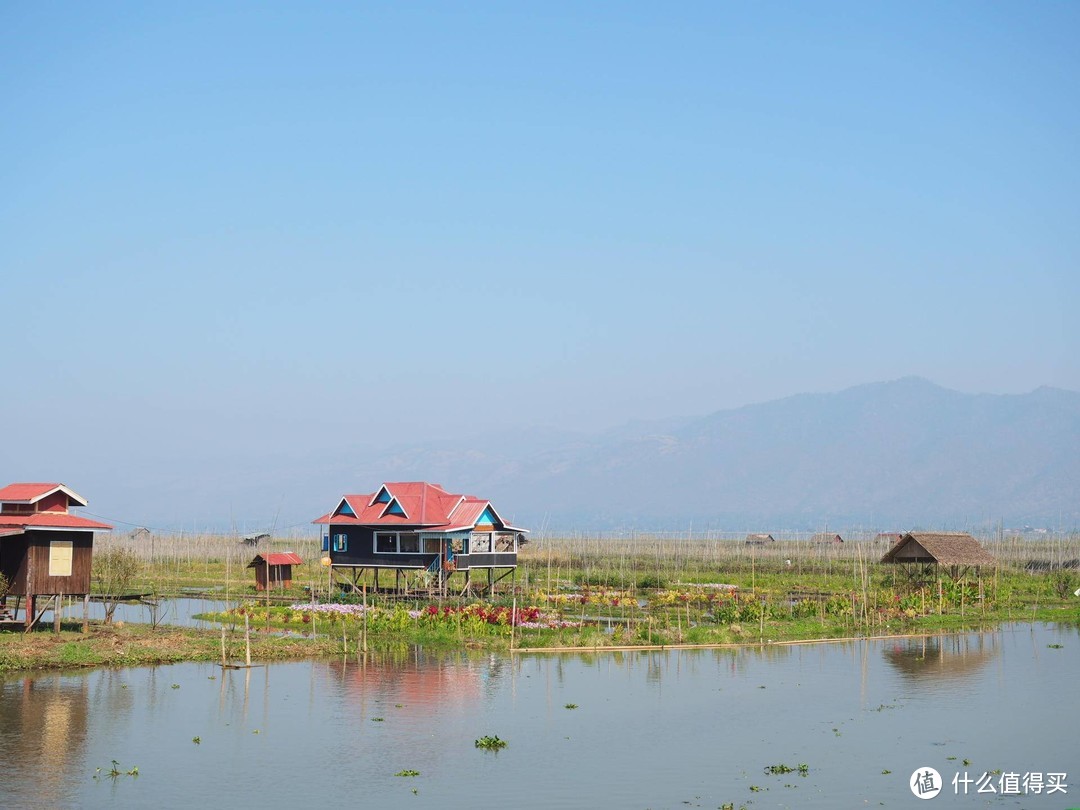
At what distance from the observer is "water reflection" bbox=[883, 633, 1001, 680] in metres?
36.8

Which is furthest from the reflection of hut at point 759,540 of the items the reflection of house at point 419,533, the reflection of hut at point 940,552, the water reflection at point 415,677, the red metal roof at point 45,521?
the red metal roof at point 45,521

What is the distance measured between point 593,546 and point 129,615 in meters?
50.3

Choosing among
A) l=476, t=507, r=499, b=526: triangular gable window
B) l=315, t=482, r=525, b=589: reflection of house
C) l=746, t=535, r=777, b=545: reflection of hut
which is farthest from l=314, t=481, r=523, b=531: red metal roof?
l=746, t=535, r=777, b=545: reflection of hut

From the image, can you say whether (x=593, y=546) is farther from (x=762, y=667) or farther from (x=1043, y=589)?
(x=762, y=667)

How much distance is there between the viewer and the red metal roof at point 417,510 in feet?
188

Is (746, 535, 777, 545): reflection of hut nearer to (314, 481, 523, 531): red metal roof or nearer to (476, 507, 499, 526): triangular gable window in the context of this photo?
(476, 507, 499, 526): triangular gable window

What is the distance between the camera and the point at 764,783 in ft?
76.0

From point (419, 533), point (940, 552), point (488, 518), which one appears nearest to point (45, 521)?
point (419, 533)

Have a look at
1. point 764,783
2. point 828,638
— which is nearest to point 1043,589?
point 828,638

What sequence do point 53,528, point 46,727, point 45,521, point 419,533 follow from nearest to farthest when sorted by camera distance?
1. point 46,727
2. point 53,528
3. point 45,521
4. point 419,533

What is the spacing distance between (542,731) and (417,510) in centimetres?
3070

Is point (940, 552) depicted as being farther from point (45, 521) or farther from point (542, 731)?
point (45, 521)

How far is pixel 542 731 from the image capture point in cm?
2764

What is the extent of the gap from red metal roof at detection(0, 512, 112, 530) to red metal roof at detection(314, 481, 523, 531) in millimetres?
18987
